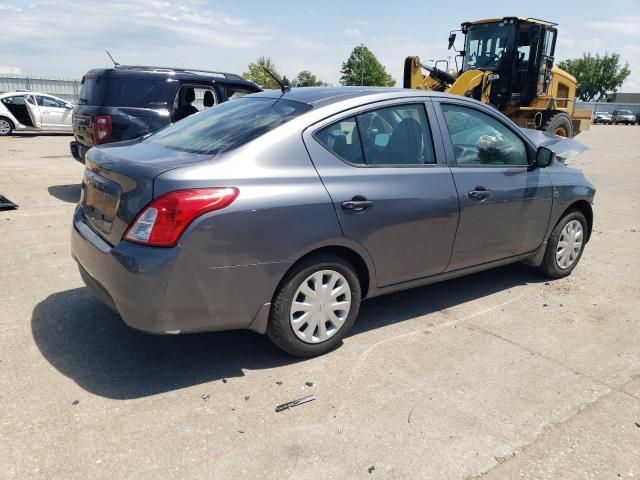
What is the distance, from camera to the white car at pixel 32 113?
1806 centimetres

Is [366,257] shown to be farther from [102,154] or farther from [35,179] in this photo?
[35,179]

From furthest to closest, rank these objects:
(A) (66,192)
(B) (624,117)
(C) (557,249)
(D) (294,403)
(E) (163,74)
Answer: (B) (624,117), (A) (66,192), (E) (163,74), (C) (557,249), (D) (294,403)

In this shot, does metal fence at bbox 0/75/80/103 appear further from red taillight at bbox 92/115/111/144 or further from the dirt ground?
the dirt ground

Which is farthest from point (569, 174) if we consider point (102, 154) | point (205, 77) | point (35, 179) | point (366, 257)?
point (35, 179)

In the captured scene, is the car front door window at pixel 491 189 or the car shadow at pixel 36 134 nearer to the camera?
the car front door window at pixel 491 189

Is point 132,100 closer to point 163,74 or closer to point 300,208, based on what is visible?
point 163,74

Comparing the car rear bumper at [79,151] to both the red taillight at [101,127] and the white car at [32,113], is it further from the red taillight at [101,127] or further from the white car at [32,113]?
the white car at [32,113]

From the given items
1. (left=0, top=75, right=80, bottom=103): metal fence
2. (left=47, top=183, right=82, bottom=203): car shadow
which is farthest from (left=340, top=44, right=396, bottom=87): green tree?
(left=47, top=183, right=82, bottom=203): car shadow

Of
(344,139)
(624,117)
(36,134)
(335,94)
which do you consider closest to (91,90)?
(335,94)

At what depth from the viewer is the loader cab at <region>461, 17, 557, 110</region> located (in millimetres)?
12672

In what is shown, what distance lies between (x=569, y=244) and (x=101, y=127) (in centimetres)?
604

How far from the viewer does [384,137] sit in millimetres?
3678

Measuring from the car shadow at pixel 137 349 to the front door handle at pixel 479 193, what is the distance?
3.11 feet

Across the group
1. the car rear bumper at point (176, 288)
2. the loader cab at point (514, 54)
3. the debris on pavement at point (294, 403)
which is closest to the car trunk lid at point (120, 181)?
the car rear bumper at point (176, 288)
